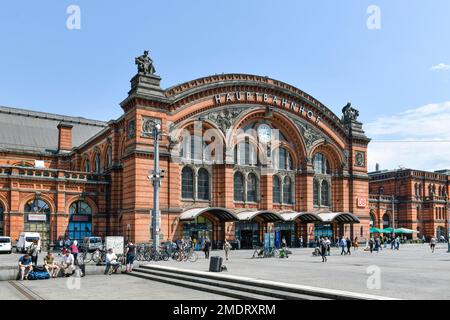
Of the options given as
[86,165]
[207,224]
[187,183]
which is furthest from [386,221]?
[86,165]

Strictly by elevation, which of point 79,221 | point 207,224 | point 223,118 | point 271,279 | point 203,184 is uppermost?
point 223,118

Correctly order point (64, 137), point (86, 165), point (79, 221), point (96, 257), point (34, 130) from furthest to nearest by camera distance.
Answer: point (34, 130) → point (64, 137) → point (86, 165) → point (79, 221) → point (96, 257)

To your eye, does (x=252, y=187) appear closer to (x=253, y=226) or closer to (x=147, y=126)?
(x=253, y=226)

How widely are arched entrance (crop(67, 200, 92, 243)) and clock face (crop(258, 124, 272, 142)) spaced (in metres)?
19.6

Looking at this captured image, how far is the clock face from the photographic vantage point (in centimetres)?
5376

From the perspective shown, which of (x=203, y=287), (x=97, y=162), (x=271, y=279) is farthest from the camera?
(x=97, y=162)

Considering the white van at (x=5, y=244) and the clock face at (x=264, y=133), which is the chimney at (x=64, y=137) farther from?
the clock face at (x=264, y=133)

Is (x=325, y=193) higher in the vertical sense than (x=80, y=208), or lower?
higher

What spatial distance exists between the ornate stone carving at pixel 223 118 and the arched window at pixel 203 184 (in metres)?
4.69

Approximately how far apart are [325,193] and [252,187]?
11338 millimetres

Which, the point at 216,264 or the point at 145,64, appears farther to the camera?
the point at 145,64

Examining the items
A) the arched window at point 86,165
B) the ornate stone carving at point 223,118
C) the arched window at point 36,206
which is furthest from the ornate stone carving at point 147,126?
the arched window at point 86,165

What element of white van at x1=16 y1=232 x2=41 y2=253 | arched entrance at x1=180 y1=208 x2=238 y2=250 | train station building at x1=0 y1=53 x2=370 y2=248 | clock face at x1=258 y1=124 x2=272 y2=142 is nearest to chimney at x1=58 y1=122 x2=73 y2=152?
train station building at x1=0 y1=53 x2=370 y2=248

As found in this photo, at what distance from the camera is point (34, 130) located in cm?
7212
